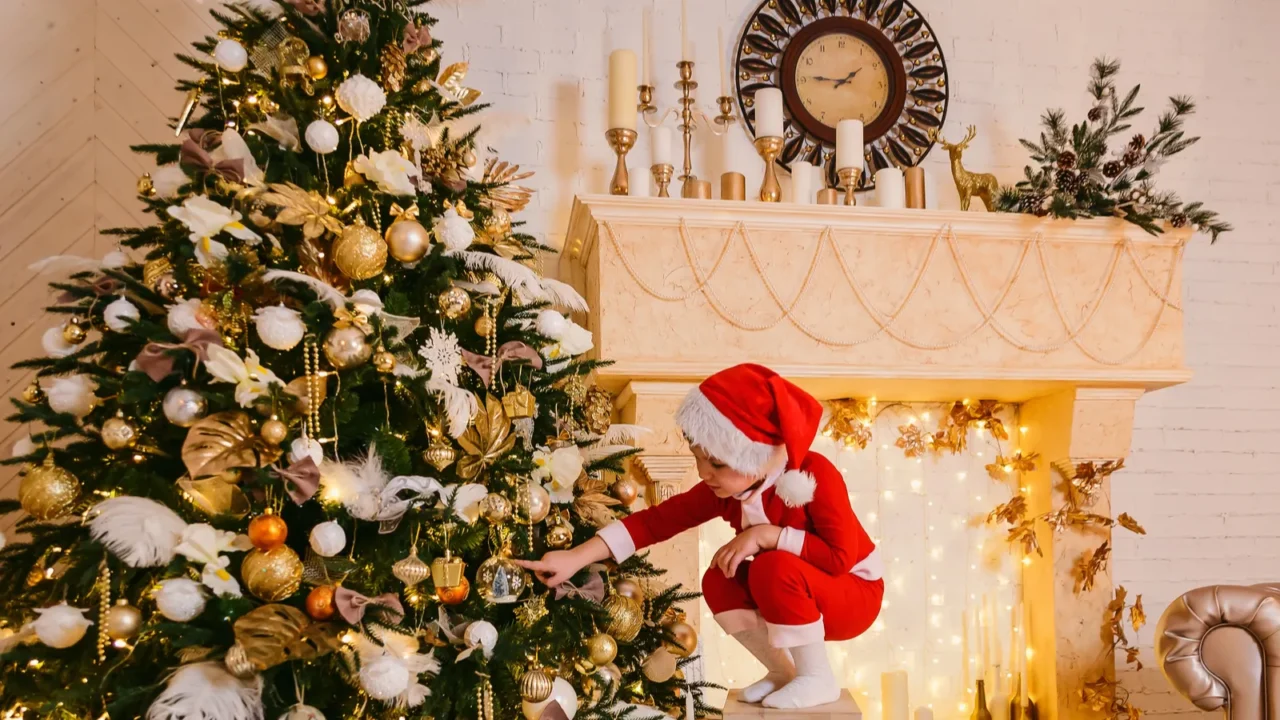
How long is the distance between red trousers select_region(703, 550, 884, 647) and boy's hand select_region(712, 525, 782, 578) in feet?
0.08

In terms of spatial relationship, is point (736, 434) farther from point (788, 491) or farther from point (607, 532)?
point (607, 532)

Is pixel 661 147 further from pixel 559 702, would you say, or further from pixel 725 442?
pixel 559 702

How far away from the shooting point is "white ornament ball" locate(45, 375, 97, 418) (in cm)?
132

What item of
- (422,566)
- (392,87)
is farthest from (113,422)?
(392,87)

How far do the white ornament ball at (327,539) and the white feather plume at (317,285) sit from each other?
0.32 meters

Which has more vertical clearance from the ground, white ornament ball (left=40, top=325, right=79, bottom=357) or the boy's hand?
white ornament ball (left=40, top=325, right=79, bottom=357)

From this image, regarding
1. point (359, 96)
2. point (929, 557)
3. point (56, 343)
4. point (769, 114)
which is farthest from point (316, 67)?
point (929, 557)

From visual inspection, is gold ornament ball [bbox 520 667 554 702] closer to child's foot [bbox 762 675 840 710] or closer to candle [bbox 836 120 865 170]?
child's foot [bbox 762 675 840 710]

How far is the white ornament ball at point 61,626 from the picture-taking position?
3.90 feet

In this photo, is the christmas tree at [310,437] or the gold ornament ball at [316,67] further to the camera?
the gold ornament ball at [316,67]

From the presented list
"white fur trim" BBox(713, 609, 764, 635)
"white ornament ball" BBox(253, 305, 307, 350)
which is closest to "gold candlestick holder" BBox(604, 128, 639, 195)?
"white fur trim" BBox(713, 609, 764, 635)

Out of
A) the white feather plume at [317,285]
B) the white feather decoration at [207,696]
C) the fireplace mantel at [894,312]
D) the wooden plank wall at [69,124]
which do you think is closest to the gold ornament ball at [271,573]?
the white feather decoration at [207,696]

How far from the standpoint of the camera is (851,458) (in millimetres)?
2977

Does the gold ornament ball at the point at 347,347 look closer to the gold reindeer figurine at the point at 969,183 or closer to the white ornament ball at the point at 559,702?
the white ornament ball at the point at 559,702
